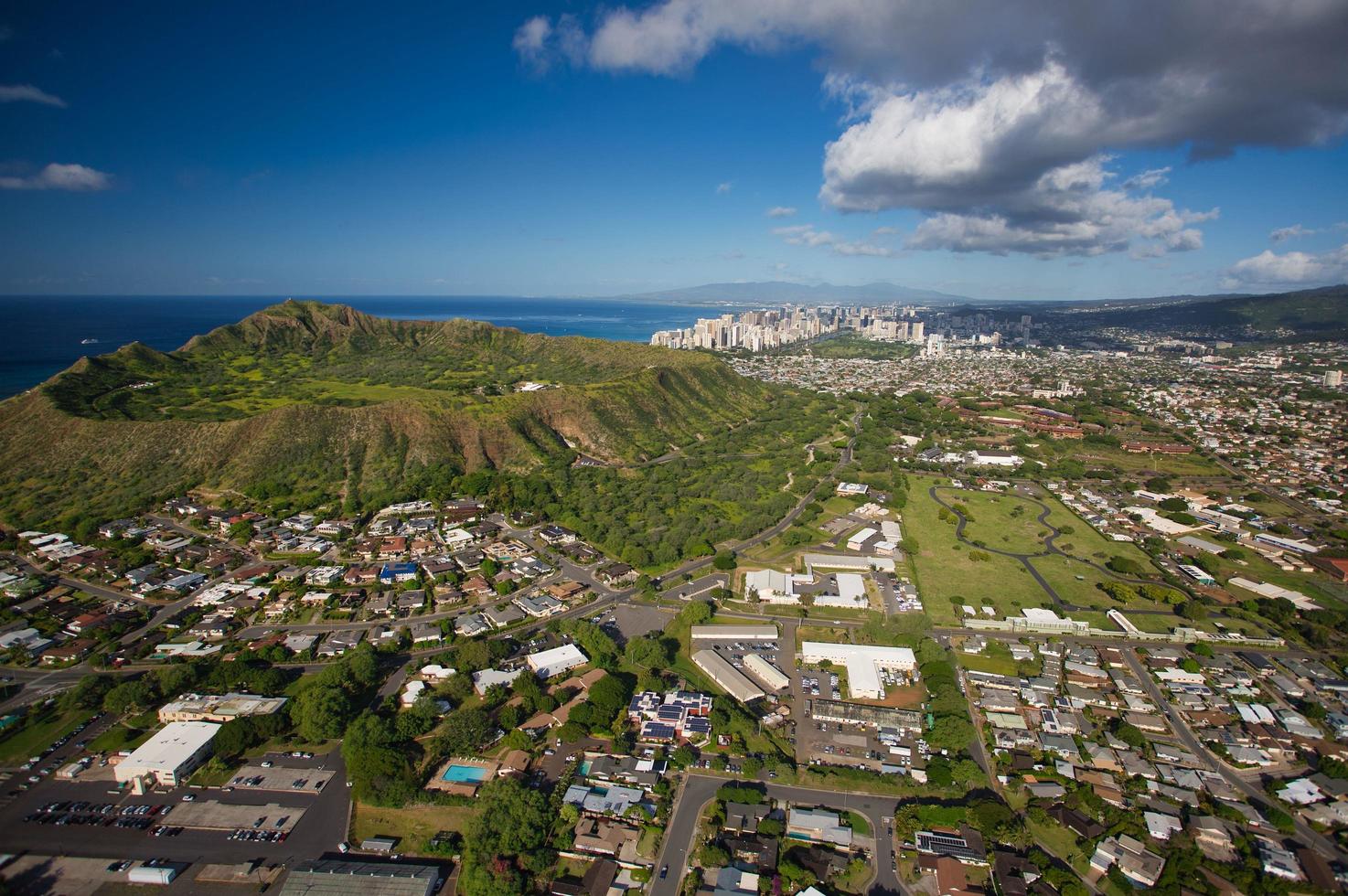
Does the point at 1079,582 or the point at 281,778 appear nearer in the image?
the point at 281,778

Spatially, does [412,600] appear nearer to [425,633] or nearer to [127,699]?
[425,633]

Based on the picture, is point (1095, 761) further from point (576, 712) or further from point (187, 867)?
point (187, 867)

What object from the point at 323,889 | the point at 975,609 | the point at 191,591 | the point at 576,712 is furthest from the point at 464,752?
the point at 975,609

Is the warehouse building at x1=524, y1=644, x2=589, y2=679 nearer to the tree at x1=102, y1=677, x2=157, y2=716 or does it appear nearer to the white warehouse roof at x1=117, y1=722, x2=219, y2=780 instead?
the white warehouse roof at x1=117, y1=722, x2=219, y2=780

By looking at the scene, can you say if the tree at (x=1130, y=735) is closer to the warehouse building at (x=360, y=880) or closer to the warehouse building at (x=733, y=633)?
the warehouse building at (x=733, y=633)

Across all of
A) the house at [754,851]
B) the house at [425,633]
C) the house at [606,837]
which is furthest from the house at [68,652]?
the house at [754,851]

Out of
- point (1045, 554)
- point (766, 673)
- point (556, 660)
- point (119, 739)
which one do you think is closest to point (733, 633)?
point (766, 673)

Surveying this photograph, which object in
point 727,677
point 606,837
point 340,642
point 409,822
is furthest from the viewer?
point 340,642
